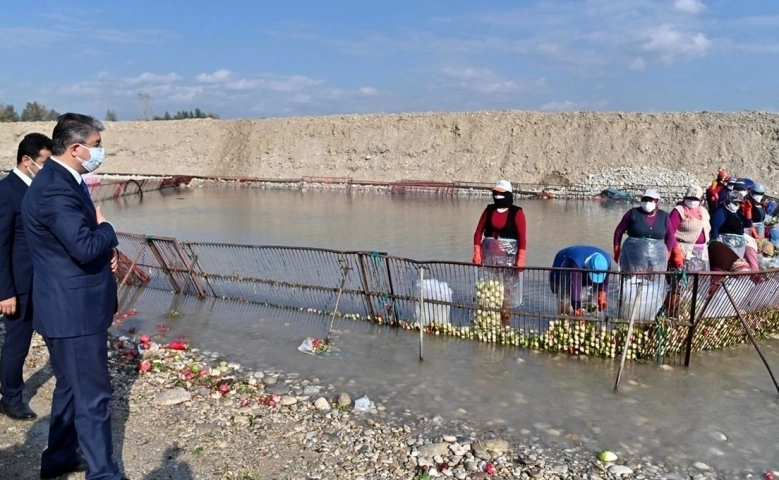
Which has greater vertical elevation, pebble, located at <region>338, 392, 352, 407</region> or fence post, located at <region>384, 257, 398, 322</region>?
fence post, located at <region>384, 257, 398, 322</region>

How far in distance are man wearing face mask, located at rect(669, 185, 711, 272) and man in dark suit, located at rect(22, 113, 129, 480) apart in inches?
274

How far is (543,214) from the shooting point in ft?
73.7

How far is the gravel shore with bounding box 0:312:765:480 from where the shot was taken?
4.41 meters

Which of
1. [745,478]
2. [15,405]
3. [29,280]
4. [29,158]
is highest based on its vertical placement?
[29,158]

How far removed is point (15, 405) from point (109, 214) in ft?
67.7

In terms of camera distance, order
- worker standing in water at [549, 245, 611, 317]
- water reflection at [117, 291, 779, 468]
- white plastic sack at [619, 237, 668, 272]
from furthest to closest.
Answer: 1. white plastic sack at [619, 237, 668, 272]
2. worker standing in water at [549, 245, 611, 317]
3. water reflection at [117, 291, 779, 468]

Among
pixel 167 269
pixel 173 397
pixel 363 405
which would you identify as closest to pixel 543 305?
pixel 363 405

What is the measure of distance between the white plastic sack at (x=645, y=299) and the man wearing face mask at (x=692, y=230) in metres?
1.53

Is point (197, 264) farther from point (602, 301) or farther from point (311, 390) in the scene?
point (602, 301)

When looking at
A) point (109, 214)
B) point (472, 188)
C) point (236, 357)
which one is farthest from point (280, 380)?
point (472, 188)

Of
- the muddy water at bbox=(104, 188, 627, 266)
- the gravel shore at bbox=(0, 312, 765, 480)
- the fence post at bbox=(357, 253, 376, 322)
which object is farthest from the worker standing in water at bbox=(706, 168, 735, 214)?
the gravel shore at bbox=(0, 312, 765, 480)

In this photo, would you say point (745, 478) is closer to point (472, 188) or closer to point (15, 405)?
point (15, 405)

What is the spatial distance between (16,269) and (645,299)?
5.87 m

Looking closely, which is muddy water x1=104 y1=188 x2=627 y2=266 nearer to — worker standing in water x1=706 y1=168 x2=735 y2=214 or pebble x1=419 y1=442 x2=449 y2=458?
worker standing in water x1=706 y1=168 x2=735 y2=214
